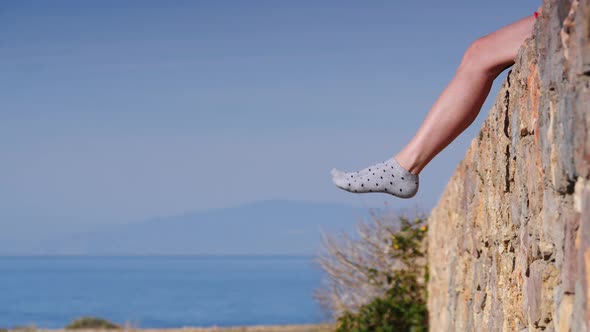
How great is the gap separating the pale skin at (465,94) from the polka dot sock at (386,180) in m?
0.03

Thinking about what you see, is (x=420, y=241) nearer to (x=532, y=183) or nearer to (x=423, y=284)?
(x=423, y=284)

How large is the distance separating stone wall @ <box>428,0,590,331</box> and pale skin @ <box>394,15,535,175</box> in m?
0.09

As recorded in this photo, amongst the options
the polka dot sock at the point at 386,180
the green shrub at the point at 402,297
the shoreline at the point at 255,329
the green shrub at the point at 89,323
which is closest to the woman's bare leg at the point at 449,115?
the polka dot sock at the point at 386,180

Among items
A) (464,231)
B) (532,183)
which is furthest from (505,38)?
(464,231)

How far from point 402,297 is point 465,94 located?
576cm

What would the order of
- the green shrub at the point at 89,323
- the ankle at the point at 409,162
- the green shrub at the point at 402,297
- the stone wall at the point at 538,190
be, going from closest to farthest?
the stone wall at the point at 538,190 < the ankle at the point at 409,162 < the green shrub at the point at 402,297 < the green shrub at the point at 89,323

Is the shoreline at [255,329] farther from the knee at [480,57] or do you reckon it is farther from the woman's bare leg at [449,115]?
the knee at [480,57]

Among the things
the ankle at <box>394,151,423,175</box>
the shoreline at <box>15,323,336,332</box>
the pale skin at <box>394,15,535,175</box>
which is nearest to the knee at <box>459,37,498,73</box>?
the pale skin at <box>394,15,535,175</box>

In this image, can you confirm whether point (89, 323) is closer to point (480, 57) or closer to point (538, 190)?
point (480, 57)

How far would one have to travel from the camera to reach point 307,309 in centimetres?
1047

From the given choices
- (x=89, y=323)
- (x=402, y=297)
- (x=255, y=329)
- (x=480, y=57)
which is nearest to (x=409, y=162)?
(x=480, y=57)

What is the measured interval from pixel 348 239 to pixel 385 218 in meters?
0.48

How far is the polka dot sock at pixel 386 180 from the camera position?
10.1 ft

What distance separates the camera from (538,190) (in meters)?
2.09
